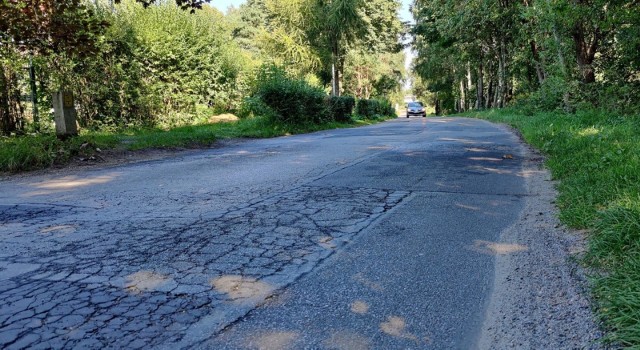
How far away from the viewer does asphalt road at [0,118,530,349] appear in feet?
7.79

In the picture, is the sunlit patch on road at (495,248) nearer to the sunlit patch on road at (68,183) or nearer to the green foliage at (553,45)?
the sunlit patch on road at (68,183)

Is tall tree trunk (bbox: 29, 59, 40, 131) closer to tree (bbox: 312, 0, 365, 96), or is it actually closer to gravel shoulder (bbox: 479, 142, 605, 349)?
gravel shoulder (bbox: 479, 142, 605, 349)

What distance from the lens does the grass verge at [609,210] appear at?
2289 mm

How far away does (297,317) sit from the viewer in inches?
99.2

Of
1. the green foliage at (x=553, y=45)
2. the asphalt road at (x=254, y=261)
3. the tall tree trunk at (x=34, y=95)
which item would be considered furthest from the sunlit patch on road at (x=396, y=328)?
the tall tree trunk at (x=34, y=95)

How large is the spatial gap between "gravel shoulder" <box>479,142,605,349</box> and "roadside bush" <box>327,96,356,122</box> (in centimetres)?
1971

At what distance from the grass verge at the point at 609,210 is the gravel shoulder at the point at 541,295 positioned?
10 cm

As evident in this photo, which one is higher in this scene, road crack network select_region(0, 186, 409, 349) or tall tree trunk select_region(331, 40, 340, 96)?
tall tree trunk select_region(331, 40, 340, 96)

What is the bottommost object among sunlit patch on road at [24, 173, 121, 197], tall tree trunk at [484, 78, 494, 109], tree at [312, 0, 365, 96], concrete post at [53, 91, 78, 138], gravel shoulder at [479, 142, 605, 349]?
gravel shoulder at [479, 142, 605, 349]

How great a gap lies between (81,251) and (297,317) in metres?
2.04

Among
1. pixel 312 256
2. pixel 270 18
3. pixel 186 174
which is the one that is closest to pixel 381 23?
pixel 270 18

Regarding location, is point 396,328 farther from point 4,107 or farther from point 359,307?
point 4,107

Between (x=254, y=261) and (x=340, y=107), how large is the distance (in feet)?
71.2

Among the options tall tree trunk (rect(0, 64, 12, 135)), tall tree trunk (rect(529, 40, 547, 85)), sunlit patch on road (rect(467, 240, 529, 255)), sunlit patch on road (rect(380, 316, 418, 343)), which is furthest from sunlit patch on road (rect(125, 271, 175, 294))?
tall tree trunk (rect(529, 40, 547, 85))
